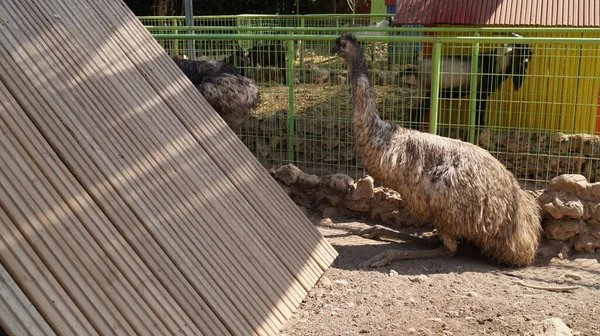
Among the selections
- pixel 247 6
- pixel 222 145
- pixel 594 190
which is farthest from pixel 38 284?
pixel 247 6

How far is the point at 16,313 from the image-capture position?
6.79ft

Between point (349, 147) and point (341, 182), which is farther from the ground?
point (349, 147)

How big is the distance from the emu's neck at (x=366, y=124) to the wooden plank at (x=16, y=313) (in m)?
3.07

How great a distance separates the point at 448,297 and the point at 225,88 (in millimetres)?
2783

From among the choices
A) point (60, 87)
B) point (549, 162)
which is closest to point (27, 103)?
point (60, 87)

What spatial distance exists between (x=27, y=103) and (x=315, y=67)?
424 cm

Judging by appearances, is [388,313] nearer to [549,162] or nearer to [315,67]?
[549,162]

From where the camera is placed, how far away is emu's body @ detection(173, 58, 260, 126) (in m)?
5.94

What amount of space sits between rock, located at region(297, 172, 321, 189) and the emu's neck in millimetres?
1003

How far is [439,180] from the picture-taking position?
4.66m

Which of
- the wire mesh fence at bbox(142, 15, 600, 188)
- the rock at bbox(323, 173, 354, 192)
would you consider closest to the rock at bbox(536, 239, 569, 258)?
the wire mesh fence at bbox(142, 15, 600, 188)

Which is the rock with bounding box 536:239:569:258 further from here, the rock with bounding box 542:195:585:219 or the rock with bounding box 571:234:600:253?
the rock with bounding box 542:195:585:219

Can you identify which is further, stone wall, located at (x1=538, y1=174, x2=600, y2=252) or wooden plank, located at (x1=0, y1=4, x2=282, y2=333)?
stone wall, located at (x1=538, y1=174, x2=600, y2=252)

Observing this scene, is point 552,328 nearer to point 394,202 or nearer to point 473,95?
point 394,202
